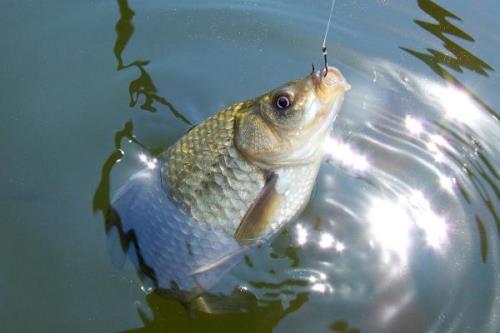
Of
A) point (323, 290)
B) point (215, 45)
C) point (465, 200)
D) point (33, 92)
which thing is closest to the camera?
point (323, 290)

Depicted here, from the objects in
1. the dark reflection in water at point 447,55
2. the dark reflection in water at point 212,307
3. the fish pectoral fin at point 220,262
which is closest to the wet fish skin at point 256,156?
the fish pectoral fin at point 220,262

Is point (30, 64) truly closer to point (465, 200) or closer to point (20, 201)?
point (20, 201)

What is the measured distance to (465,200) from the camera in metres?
3.62

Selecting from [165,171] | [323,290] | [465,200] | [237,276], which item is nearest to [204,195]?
[165,171]

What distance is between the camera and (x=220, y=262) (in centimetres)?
288

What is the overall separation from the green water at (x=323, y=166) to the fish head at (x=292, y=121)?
62 cm

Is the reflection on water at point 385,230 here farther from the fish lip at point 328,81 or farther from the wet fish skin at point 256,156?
the fish lip at point 328,81

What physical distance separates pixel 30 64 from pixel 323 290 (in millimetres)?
2331

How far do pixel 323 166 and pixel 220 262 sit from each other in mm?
1087

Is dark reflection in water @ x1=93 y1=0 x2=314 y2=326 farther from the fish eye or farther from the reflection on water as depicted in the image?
the fish eye

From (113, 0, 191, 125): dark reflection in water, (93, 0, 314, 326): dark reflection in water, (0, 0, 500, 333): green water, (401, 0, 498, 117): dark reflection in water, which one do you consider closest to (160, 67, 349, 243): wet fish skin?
(93, 0, 314, 326): dark reflection in water

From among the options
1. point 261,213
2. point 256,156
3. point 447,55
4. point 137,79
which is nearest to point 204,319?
point 261,213

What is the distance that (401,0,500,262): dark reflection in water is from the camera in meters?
3.66

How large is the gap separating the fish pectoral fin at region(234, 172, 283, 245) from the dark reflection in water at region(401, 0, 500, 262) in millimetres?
1245
